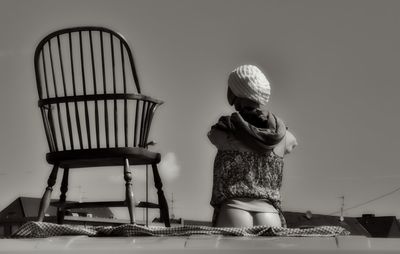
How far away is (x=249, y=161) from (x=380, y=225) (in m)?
54.4

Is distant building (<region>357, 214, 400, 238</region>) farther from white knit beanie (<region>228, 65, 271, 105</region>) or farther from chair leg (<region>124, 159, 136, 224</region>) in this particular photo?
white knit beanie (<region>228, 65, 271, 105</region>)

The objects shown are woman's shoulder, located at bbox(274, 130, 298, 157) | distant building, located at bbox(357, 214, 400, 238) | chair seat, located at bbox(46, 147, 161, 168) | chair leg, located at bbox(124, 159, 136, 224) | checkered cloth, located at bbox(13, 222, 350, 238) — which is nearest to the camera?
checkered cloth, located at bbox(13, 222, 350, 238)

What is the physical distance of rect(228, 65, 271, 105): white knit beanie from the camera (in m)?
3.08

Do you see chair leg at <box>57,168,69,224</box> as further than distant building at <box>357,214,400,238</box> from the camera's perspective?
No

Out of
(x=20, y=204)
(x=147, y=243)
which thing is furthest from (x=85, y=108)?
(x=20, y=204)

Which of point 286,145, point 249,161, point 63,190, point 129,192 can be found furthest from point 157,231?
point 63,190

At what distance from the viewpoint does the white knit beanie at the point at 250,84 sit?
308 cm

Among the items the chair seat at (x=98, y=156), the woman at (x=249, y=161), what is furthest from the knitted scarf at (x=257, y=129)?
the chair seat at (x=98, y=156)

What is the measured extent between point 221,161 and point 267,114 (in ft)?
0.78

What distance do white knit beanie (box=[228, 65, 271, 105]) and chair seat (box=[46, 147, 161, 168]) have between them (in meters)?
0.95

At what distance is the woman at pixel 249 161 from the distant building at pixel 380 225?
52.7 metres

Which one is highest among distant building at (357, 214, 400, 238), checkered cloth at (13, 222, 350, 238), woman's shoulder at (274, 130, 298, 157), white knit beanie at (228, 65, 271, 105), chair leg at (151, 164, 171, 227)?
white knit beanie at (228, 65, 271, 105)

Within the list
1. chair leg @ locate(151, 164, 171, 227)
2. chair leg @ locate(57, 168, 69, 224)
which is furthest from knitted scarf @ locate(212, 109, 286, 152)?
chair leg @ locate(57, 168, 69, 224)

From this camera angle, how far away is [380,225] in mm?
55656
